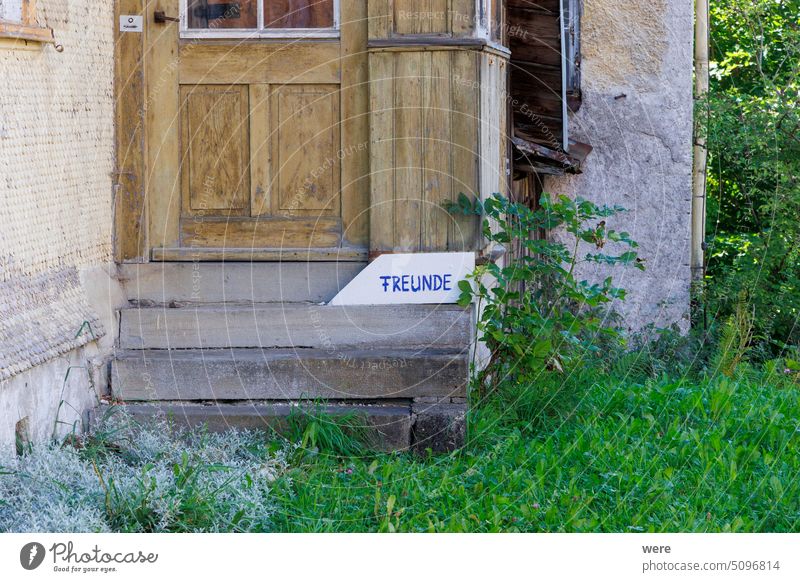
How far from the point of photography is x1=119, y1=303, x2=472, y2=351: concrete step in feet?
17.4

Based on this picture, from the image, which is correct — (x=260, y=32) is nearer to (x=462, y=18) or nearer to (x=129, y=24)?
(x=129, y=24)

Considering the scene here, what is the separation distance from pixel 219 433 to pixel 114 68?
1.95 meters

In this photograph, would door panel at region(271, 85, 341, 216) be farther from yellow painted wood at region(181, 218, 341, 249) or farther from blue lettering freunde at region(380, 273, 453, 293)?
blue lettering freunde at region(380, 273, 453, 293)

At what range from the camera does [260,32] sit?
5414 mm

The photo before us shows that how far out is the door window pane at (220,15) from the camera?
5449 mm

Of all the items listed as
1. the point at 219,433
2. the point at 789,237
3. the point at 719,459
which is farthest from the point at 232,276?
the point at 789,237

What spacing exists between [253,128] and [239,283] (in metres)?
0.80

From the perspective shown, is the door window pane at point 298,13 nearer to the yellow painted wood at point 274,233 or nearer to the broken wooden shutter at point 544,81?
the yellow painted wood at point 274,233

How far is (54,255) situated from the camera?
476 cm

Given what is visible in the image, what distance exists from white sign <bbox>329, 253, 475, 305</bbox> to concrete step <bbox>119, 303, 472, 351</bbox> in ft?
0.29

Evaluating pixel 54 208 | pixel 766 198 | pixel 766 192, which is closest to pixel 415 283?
pixel 54 208

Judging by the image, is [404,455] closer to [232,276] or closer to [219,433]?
[219,433]

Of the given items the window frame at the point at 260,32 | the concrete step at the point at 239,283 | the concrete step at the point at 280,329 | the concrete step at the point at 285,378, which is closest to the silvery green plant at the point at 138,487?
the concrete step at the point at 285,378

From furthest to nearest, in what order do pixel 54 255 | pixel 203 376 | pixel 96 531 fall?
pixel 203 376 < pixel 54 255 < pixel 96 531
